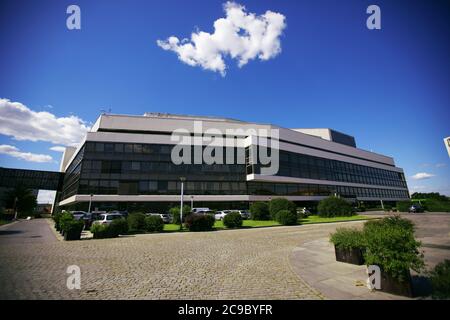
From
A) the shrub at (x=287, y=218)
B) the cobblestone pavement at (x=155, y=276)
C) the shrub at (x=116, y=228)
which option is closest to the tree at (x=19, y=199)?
the shrub at (x=116, y=228)

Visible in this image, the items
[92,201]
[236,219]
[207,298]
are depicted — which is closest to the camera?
[207,298]

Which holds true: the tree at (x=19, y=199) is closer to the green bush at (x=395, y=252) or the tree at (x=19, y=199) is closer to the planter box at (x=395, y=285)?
the green bush at (x=395, y=252)

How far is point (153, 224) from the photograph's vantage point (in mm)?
22109

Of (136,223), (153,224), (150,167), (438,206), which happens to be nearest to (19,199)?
(150,167)

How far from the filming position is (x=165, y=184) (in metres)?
46.6

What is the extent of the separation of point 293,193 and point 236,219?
31.3 m

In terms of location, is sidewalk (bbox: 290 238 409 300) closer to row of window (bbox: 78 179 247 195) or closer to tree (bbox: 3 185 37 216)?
row of window (bbox: 78 179 247 195)

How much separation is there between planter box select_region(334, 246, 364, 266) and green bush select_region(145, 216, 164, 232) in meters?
17.2

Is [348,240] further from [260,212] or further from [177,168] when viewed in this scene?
[177,168]

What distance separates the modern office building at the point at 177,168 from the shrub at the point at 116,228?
25.9 m

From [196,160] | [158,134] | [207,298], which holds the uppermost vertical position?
[158,134]

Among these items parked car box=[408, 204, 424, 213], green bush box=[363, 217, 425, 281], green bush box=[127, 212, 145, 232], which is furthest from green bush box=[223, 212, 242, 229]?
parked car box=[408, 204, 424, 213]
